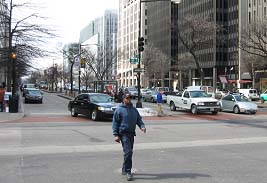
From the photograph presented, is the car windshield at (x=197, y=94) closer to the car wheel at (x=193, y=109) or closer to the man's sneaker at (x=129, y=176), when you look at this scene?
the car wheel at (x=193, y=109)

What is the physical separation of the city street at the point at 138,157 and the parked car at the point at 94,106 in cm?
608

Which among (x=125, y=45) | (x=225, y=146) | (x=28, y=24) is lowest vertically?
(x=225, y=146)

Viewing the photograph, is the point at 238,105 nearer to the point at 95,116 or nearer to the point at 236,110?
the point at 236,110

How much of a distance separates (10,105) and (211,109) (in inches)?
518

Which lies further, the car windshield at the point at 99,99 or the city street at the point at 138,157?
the car windshield at the point at 99,99

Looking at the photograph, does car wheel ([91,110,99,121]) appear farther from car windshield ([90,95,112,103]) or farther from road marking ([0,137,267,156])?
road marking ([0,137,267,156])

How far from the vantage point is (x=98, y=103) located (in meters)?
25.1

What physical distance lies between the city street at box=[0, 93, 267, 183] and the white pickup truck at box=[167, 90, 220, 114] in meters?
12.8

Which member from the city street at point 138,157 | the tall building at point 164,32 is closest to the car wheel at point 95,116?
the city street at point 138,157

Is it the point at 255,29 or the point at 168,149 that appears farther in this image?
the point at 255,29

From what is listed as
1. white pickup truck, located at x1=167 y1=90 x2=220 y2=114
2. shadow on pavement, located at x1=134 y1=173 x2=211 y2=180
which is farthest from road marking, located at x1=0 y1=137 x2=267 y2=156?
white pickup truck, located at x1=167 y1=90 x2=220 y2=114

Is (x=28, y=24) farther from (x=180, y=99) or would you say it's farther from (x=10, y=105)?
(x=180, y=99)

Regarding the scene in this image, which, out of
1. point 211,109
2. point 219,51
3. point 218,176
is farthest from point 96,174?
point 219,51

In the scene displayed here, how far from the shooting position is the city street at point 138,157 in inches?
355
